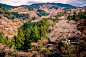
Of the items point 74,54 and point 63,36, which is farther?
point 63,36

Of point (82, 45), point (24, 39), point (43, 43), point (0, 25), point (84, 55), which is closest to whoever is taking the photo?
point (84, 55)

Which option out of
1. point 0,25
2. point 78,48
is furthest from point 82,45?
point 0,25

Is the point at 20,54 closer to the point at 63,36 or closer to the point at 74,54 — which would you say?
the point at 63,36

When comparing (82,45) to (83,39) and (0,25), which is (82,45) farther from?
(0,25)

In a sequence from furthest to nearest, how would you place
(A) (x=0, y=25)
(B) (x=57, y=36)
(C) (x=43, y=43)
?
(A) (x=0, y=25) → (C) (x=43, y=43) → (B) (x=57, y=36)

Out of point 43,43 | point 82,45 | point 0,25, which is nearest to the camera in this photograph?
point 82,45

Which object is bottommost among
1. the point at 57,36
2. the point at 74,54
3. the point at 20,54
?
the point at 20,54

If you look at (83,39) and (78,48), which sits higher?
(83,39)

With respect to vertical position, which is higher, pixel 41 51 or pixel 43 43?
pixel 43 43

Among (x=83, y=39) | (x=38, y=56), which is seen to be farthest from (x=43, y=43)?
(x=83, y=39)
